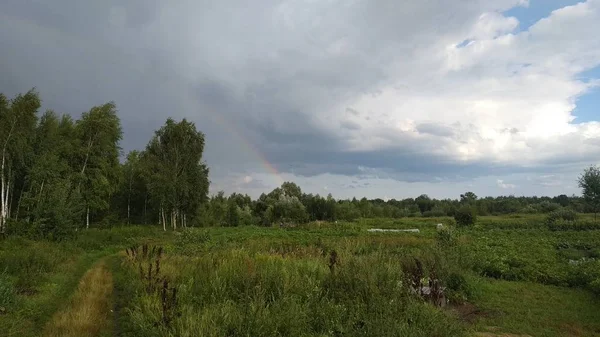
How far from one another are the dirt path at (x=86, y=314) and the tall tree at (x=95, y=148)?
2555 centimetres

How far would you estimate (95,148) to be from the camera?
114 feet

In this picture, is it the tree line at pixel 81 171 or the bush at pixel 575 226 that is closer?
the tree line at pixel 81 171

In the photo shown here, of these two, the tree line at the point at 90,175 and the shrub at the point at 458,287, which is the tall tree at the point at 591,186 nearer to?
the tree line at the point at 90,175

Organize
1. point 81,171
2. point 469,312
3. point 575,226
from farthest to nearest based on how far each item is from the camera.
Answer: point 575,226
point 81,171
point 469,312

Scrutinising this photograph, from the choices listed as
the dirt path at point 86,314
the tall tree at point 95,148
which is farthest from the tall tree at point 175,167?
the dirt path at point 86,314

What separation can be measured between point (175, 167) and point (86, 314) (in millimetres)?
33832

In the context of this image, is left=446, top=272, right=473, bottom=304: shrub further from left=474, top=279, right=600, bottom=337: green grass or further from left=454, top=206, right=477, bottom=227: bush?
left=454, top=206, right=477, bottom=227: bush

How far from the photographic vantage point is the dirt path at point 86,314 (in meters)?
7.53

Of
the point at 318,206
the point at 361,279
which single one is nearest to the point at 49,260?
the point at 361,279

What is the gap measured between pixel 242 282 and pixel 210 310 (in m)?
1.98

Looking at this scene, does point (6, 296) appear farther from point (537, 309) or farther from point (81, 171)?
point (81, 171)

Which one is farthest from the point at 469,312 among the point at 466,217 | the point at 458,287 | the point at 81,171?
the point at 466,217

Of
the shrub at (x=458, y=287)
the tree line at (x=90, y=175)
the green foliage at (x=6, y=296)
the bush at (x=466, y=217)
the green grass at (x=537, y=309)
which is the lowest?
the green grass at (x=537, y=309)

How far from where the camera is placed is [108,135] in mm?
35094
